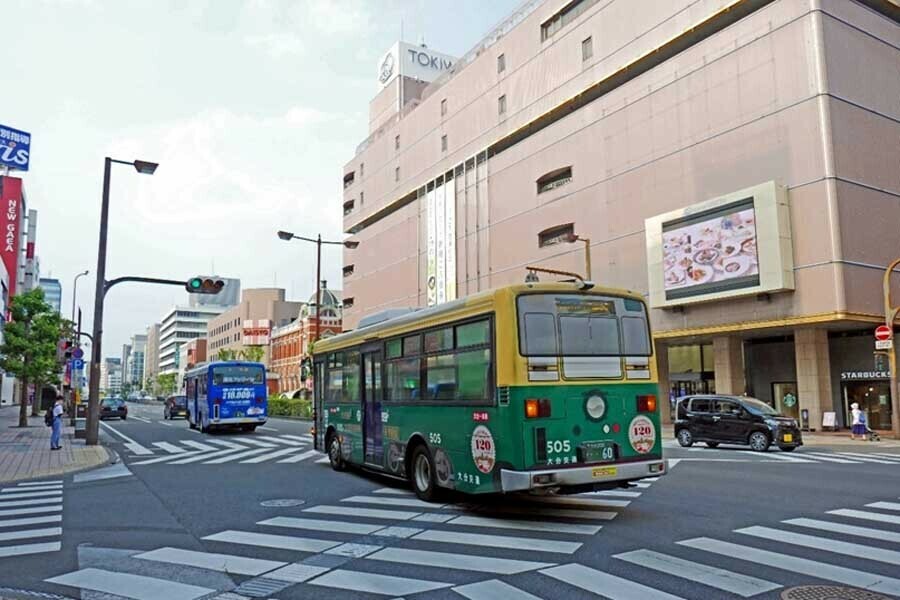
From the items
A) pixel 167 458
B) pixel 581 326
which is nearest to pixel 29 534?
pixel 581 326

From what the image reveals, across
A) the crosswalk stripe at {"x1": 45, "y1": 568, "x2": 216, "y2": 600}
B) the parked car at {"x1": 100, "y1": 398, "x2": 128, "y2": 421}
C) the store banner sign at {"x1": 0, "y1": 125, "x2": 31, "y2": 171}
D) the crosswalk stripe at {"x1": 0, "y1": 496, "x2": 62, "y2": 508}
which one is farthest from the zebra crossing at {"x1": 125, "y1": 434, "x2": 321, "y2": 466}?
the store banner sign at {"x1": 0, "y1": 125, "x2": 31, "y2": 171}

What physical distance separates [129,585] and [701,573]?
5.29 metres

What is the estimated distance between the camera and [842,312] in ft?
87.3

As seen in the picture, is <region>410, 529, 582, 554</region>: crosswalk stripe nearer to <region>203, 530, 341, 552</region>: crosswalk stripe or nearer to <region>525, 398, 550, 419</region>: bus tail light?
<region>203, 530, 341, 552</region>: crosswalk stripe

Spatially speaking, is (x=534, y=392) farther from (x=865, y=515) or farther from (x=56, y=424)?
(x=56, y=424)

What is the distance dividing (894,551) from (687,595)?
3084 millimetres

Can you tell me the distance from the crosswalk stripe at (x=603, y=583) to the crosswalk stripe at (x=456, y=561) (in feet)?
0.91

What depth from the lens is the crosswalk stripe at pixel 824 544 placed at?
23.9 ft

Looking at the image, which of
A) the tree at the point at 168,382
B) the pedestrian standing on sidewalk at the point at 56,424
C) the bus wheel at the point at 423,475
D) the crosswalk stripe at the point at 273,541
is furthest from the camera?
the tree at the point at 168,382

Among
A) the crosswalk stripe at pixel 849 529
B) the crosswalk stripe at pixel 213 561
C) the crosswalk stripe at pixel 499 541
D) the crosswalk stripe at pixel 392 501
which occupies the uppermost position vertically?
the crosswalk stripe at pixel 213 561

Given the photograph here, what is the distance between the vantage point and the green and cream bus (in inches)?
357

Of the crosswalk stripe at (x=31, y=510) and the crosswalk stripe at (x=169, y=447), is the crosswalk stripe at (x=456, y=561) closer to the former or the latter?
the crosswalk stripe at (x=31, y=510)

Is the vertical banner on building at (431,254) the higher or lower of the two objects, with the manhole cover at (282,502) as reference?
higher

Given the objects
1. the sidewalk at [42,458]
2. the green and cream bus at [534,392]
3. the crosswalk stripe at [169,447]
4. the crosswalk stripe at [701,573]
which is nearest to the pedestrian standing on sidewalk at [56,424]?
the sidewalk at [42,458]
